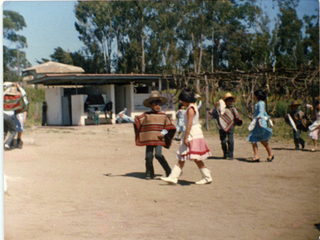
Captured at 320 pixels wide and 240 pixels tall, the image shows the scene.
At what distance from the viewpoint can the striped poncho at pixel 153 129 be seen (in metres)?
3.57

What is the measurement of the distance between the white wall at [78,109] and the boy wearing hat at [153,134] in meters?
0.76

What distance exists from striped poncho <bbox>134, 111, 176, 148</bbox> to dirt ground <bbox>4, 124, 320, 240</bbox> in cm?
9

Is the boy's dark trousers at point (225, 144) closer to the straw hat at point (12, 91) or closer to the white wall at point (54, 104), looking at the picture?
the white wall at point (54, 104)

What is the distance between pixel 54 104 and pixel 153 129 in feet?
4.04

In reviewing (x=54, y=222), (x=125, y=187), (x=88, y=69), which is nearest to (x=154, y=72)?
(x=88, y=69)

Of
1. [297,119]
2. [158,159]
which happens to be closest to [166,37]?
[158,159]

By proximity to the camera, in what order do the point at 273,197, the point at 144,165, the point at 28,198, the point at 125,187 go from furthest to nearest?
the point at 144,165, the point at 125,187, the point at 273,197, the point at 28,198

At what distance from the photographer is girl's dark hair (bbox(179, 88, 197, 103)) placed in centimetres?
325

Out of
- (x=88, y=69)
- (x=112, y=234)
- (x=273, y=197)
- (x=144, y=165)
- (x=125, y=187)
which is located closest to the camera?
(x=112, y=234)

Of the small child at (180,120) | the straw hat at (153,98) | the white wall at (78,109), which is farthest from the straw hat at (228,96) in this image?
the white wall at (78,109)

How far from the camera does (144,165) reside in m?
3.64

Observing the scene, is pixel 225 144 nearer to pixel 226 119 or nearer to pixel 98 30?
pixel 226 119

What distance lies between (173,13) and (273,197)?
1799 millimetres

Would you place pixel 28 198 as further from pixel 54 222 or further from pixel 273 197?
pixel 273 197
